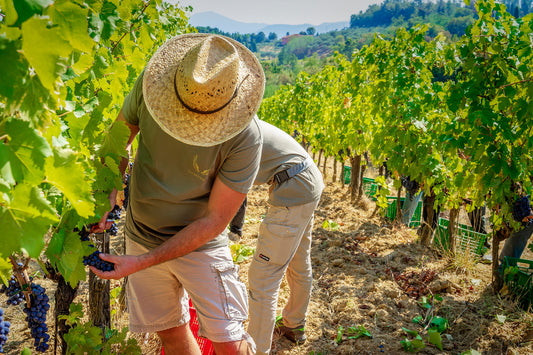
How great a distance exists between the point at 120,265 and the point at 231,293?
0.55 meters

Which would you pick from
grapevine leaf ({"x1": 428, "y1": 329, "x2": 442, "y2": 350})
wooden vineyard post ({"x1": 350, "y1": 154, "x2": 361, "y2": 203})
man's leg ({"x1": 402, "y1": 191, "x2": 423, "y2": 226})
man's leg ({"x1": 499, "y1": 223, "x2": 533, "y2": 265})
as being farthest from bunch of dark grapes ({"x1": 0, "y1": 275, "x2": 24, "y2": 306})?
wooden vineyard post ({"x1": 350, "y1": 154, "x2": 361, "y2": 203})

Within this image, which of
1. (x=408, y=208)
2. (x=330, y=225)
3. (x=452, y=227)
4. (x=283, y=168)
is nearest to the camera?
(x=283, y=168)

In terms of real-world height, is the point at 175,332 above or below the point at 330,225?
above

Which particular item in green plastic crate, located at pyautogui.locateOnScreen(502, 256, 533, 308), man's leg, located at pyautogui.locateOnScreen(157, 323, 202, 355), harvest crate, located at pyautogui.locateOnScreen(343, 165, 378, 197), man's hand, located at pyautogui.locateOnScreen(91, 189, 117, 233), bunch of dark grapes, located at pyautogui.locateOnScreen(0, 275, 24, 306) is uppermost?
man's hand, located at pyautogui.locateOnScreen(91, 189, 117, 233)

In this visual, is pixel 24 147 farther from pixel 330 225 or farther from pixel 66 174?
pixel 330 225

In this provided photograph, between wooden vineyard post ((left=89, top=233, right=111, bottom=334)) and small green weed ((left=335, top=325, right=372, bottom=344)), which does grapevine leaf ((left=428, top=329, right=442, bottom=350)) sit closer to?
small green weed ((left=335, top=325, right=372, bottom=344))

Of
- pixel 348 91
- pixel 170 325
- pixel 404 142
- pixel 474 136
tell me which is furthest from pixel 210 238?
pixel 348 91

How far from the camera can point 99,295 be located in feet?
7.21

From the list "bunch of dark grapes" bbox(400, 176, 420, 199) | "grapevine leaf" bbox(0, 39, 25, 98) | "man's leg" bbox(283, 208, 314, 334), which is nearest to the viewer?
"grapevine leaf" bbox(0, 39, 25, 98)

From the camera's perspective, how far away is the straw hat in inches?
60.4

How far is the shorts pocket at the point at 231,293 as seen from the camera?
190 cm

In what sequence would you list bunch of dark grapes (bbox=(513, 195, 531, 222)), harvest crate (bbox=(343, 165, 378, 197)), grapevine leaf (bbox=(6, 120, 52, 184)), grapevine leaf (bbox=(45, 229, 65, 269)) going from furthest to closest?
harvest crate (bbox=(343, 165, 378, 197))
bunch of dark grapes (bbox=(513, 195, 531, 222))
grapevine leaf (bbox=(45, 229, 65, 269))
grapevine leaf (bbox=(6, 120, 52, 184))

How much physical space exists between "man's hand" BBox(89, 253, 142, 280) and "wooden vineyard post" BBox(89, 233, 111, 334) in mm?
587

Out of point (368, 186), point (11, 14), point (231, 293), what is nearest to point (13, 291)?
point (231, 293)
